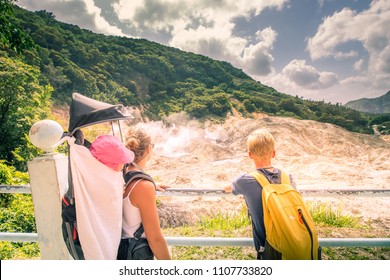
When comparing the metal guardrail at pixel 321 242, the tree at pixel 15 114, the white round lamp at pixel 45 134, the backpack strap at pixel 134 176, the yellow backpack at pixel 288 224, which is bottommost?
the metal guardrail at pixel 321 242

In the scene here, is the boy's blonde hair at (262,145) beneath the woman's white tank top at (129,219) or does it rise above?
above

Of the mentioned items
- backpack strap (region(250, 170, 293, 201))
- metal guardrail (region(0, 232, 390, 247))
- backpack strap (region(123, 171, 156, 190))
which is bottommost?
metal guardrail (region(0, 232, 390, 247))

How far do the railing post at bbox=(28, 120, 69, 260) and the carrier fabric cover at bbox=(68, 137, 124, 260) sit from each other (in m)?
0.27

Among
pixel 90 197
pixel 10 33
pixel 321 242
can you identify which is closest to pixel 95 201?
pixel 90 197

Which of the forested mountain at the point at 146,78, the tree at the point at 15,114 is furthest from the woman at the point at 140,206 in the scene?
the forested mountain at the point at 146,78

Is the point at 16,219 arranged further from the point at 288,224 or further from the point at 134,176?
the point at 288,224

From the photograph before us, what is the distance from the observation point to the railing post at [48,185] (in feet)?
5.40

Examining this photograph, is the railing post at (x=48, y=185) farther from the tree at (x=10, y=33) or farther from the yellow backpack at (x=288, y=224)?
the tree at (x=10, y=33)

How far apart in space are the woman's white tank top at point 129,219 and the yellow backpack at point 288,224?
2.21ft

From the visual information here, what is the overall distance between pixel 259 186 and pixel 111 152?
805 millimetres

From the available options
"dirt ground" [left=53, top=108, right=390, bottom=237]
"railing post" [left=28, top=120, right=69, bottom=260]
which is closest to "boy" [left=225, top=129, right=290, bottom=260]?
"railing post" [left=28, top=120, right=69, bottom=260]

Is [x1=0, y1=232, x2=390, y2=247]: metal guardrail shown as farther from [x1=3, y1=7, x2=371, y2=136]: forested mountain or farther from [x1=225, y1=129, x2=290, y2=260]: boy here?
[x1=3, y1=7, x2=371, y2=136]: forested mountain

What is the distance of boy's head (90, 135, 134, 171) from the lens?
56.9 inches
